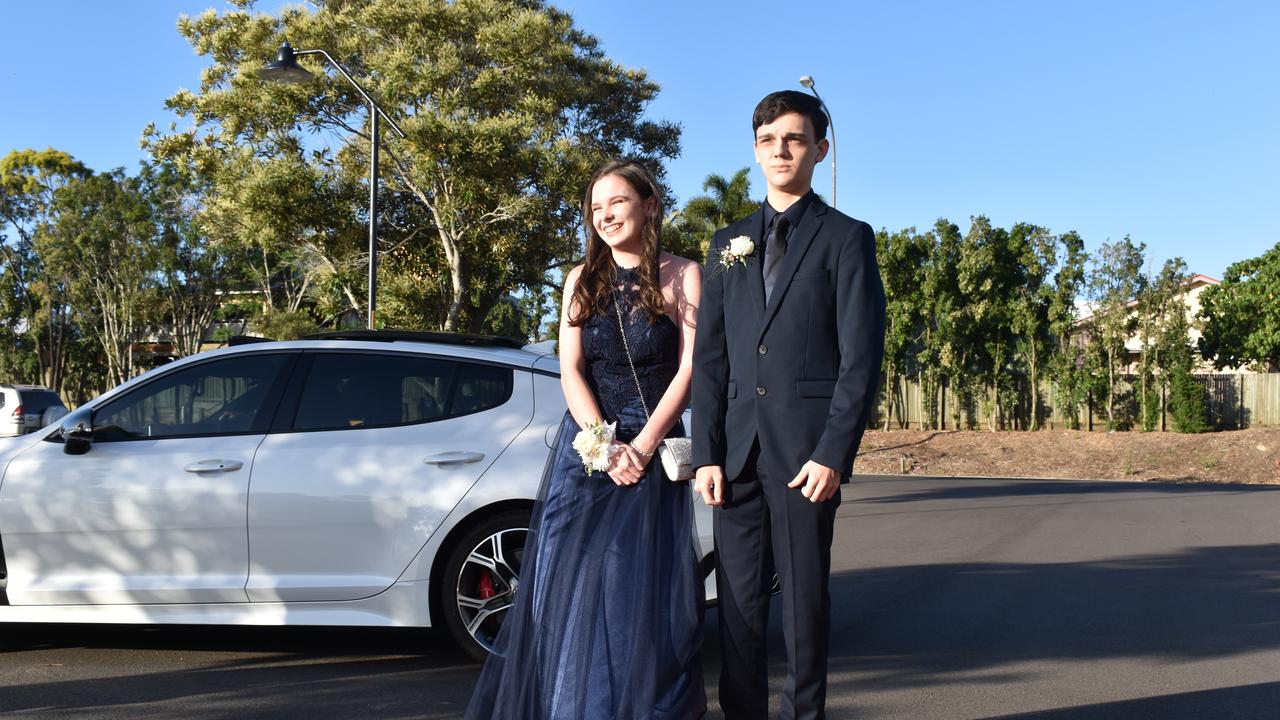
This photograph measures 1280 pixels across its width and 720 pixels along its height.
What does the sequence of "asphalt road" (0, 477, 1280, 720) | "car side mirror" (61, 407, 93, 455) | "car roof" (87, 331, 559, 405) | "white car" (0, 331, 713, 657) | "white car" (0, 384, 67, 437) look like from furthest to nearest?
"white car" (0, 384, 67, 437) < "car roof" (87, 331, 559, 405) < "car side mirror" (61, 407, 93, 455) < "white car" (0, 331, 713, 657) < "asphalt road" (0, 477, 1280, 720)

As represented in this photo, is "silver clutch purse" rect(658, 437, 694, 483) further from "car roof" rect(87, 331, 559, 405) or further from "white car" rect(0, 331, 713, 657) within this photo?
"car roof" rect(87, 331, 559, 405)

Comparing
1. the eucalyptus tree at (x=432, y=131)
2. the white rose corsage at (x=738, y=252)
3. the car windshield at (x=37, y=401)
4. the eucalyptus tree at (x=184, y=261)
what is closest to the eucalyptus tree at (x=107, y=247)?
the eucalyptus tree at (x=184, y=261)

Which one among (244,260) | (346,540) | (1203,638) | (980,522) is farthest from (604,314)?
(244,260)

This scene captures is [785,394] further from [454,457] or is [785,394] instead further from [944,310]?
[944,310]

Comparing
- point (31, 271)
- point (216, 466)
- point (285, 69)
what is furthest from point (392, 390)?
point (31, 271)

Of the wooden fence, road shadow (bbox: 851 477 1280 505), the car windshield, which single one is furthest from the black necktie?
the wooden fence

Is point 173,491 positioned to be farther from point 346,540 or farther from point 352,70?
point 352,70

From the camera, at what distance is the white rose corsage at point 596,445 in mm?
3719

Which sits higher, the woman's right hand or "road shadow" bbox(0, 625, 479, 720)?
the woman's right hand

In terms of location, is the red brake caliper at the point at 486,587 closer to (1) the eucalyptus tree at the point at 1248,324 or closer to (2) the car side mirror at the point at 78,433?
(2) the car side mirror at the point at 78,433

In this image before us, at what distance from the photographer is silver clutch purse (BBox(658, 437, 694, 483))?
3.67 m

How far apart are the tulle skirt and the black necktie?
75 cm

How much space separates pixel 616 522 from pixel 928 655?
267 centimetres

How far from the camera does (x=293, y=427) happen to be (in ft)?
17.8
